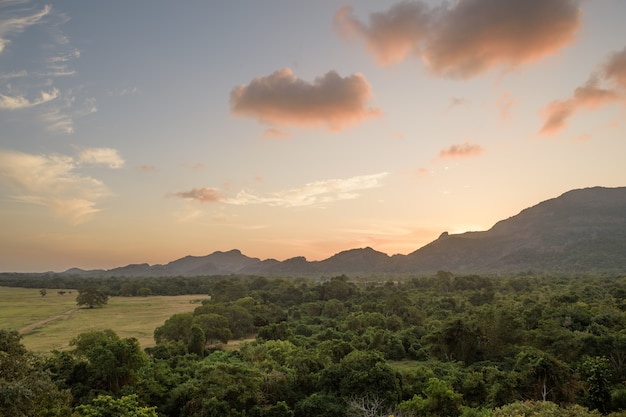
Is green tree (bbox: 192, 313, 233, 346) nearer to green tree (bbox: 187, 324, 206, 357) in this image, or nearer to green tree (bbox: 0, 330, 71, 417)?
green tree (bbox: 187, 324, 206, 357)

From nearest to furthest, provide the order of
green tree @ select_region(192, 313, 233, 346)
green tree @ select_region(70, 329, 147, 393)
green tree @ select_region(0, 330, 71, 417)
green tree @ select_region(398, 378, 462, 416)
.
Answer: green tree @ select_region(0, 330, 71, 417), green tree @ select_region(398, 378, 462, 416), green tree @ select_region(70, 329, 147, 393), green tree @ select_region(192, 313, 233, 346)

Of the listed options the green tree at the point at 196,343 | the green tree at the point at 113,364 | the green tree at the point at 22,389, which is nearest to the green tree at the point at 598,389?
the green tree at the point at 22,389

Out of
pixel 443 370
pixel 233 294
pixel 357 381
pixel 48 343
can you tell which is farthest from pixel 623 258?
pixel 48 343

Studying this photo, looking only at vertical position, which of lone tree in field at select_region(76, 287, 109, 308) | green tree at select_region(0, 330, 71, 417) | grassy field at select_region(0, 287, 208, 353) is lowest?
grassy field at select_region(0, 287, 208, 353)

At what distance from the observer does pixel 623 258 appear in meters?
189

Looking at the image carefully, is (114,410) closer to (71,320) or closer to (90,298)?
(71,320)

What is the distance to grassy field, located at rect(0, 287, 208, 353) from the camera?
66.6m

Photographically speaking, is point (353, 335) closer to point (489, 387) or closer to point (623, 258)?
point (489, 387)

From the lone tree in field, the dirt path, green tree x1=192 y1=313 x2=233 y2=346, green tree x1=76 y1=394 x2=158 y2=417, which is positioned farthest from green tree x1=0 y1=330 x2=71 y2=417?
the lone tree in field

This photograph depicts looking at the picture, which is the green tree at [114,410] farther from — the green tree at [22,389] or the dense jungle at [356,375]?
the green tree at [22,389]

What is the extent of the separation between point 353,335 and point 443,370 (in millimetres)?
16295

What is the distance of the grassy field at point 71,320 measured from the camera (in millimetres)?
66588

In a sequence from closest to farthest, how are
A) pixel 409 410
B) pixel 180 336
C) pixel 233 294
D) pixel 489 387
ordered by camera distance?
pixel 409 410, pixel 489 387, pixel 180 336, pixel 233 294

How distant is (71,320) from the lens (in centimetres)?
8625
